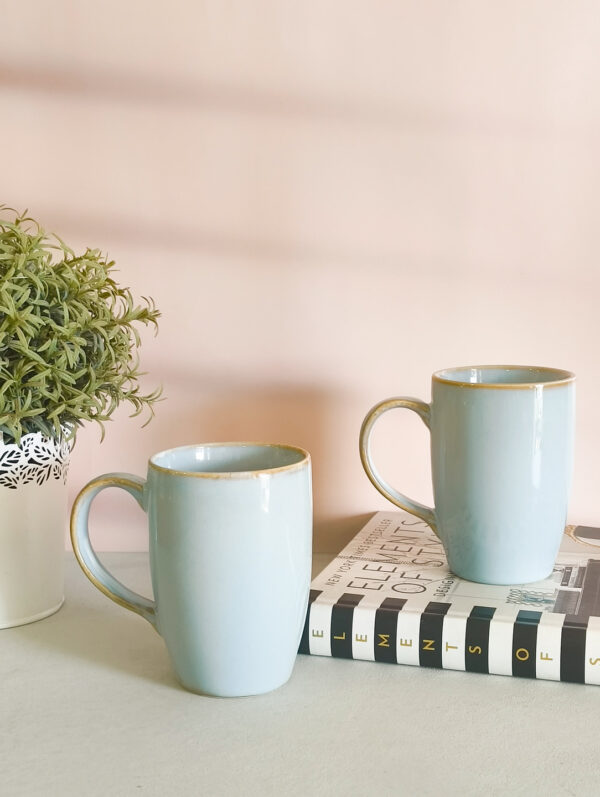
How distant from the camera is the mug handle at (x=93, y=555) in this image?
62 cm

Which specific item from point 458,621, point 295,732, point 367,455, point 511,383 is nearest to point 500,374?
point 511,383

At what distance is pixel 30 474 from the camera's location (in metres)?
0.72

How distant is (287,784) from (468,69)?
0.64 m

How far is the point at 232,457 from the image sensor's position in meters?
0.65

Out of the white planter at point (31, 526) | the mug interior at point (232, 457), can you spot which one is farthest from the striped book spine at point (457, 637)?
the white planter at point (31, 526)

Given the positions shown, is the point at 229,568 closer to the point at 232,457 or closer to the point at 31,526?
the point at 232,457

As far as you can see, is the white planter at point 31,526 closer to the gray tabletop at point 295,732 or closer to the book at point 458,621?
the gray tabletop at point 295,732

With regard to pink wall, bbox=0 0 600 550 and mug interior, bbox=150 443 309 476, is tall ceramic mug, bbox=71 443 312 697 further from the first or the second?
pink wall, bbox=0 0 600 550

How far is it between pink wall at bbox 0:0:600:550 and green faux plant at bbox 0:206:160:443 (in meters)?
0.18

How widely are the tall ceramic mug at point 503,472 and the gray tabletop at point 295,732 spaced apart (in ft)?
0.38

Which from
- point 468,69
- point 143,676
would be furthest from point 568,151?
point 143,676

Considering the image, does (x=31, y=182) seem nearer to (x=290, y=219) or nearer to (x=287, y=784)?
(x=290, y=219)

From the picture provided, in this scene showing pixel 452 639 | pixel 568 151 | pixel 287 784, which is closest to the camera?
pixel 287 784

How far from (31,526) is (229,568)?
229 millimetres
